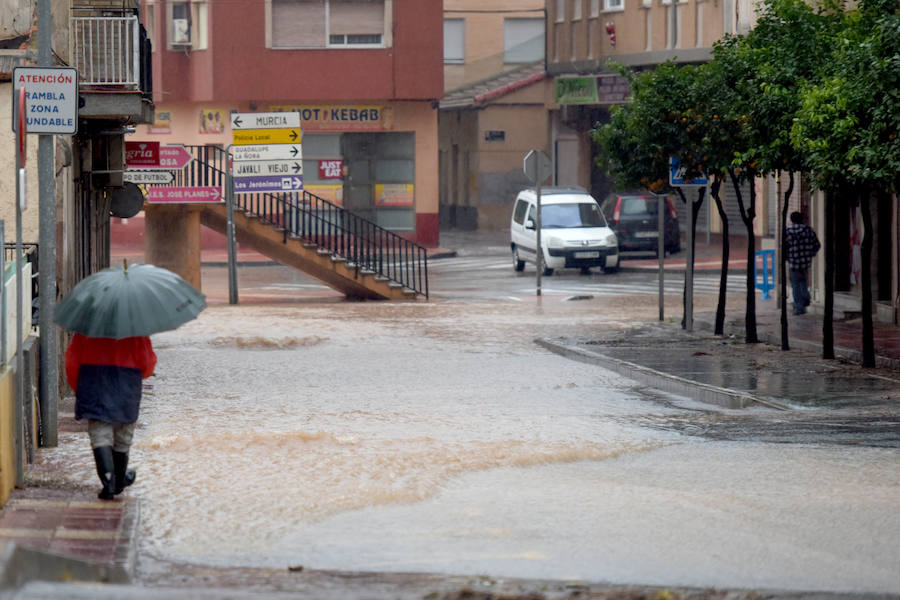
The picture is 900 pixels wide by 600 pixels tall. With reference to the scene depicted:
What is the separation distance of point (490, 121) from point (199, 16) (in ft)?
41.4

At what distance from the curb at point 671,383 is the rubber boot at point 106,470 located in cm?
667

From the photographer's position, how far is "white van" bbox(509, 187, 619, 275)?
35.1m

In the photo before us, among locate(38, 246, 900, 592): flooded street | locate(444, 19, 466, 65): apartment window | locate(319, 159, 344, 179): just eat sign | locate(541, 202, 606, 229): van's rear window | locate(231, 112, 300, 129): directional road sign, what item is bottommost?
locate(38, 246, 900, 592): flooded street

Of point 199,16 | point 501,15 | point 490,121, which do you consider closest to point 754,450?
point 199,16

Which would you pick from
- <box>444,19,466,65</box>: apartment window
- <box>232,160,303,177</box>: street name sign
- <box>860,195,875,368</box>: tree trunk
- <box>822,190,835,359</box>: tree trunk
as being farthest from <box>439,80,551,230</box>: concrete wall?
<box>860,195,875,368</box>: tree trunk

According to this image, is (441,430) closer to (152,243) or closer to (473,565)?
(473,565)

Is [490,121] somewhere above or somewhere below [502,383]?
above

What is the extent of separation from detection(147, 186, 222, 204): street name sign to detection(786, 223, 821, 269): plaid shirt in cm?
1040

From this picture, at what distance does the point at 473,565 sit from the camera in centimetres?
735

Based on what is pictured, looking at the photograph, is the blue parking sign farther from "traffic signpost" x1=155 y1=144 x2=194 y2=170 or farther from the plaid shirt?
"traffic signpost" x1=155 y1=144 x2=194 y2=170

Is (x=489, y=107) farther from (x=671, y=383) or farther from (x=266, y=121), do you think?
(x=671, y=383)

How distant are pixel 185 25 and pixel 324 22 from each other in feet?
13.3

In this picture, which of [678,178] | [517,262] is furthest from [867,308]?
[517,262]

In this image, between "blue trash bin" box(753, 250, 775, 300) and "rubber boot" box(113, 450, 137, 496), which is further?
"blue trash bin" box(753, 250, 775, 300)
